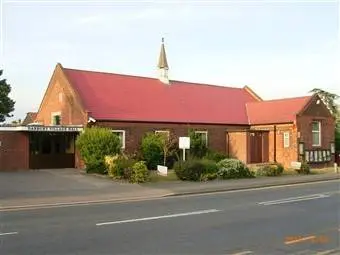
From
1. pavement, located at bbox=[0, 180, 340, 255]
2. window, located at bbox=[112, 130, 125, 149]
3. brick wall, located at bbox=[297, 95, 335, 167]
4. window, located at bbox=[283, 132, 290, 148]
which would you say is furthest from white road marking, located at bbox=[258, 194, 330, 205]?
brick wall, located at bbox=[297, 95, 335, 167]

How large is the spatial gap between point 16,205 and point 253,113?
27125 mm

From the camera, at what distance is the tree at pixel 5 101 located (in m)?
41.3

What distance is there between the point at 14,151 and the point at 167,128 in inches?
393

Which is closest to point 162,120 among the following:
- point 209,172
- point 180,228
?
point 209,172

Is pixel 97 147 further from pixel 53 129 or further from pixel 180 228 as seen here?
pixel 180 228

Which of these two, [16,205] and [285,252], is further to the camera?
[16,205]

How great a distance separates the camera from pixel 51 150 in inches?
1283

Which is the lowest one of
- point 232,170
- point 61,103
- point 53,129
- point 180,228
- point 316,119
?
point 180,228

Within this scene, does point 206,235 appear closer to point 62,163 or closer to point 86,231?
point 86,231

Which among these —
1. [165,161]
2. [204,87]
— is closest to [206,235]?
[165,161]

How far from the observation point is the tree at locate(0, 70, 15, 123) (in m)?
41.3

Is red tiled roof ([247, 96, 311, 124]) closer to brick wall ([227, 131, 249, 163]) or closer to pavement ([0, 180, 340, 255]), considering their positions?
brick wall ([227, 131, 249, 163])

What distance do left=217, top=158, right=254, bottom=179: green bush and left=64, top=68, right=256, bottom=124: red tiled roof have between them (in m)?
7.73

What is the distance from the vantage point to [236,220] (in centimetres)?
1277
